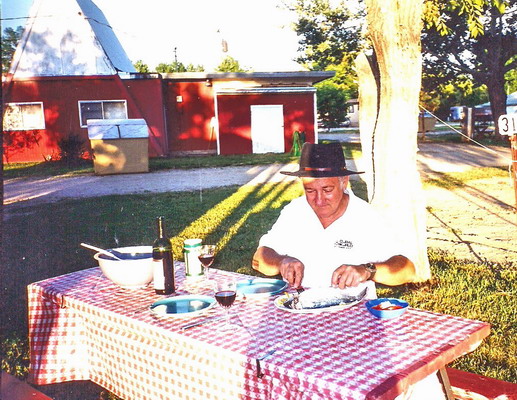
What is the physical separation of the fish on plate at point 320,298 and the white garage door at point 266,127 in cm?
2215

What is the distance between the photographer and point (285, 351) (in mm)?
1935

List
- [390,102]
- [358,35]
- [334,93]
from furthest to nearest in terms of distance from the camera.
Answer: [334,93] < [358,35] < [390,102]

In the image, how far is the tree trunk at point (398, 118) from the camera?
491cm

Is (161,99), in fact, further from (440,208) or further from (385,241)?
(385,241)

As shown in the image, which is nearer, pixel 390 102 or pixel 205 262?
pixel 205 262

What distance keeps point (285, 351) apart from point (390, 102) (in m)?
3.67

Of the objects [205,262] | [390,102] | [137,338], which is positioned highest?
[390,102]

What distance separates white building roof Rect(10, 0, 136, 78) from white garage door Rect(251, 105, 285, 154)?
6.25 m

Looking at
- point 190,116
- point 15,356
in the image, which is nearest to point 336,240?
point 15,356

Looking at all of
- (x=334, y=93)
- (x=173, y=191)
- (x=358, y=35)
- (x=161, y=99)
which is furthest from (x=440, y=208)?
(x=334, y=93)

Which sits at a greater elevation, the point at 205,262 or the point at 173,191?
the point at 205,262

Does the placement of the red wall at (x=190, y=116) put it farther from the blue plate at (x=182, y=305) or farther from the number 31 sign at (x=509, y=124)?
the blue plate at (x=182, y=305)

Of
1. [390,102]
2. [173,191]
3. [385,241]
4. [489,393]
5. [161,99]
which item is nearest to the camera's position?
[489,393]

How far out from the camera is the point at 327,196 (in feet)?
9.91
